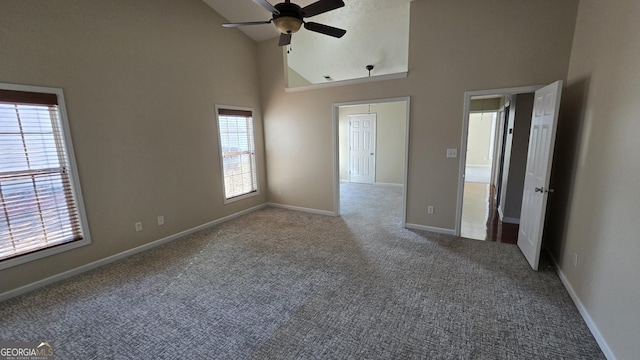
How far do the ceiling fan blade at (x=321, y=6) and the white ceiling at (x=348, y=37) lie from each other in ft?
5.70

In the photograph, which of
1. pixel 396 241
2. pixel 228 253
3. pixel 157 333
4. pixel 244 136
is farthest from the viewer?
pixel 244 136

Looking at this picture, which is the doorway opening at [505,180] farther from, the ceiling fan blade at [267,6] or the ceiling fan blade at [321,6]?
the ceiling fan blade at [267,6]

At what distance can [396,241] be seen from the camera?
3.60 metres

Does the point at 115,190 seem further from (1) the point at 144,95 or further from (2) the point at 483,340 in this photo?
(2) the point at 483,340

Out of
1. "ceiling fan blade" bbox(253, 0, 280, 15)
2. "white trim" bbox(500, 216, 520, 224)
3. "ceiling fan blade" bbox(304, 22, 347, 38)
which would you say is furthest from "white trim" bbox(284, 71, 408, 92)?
"white trim" bbox(500, 216, 520, 224)

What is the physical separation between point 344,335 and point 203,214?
10.1 feet

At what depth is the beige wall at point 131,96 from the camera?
2.51 m

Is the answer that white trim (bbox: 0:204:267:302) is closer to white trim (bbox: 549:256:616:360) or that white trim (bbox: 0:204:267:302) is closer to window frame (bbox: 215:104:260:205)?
window frame (bbox: 215:104:260:205)

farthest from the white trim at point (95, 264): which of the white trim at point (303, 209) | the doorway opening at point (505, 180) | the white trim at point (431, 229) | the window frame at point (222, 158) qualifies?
the doorway opening at point (505, 180)

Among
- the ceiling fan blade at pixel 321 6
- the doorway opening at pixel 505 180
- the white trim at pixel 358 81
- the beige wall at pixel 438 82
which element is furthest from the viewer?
the white trim at pixel 358 81

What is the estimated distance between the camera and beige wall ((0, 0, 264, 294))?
8.25ft

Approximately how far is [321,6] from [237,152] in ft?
10.3

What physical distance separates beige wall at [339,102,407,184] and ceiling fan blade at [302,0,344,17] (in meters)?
5.15

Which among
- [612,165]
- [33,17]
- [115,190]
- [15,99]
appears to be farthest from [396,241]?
[33,17]
